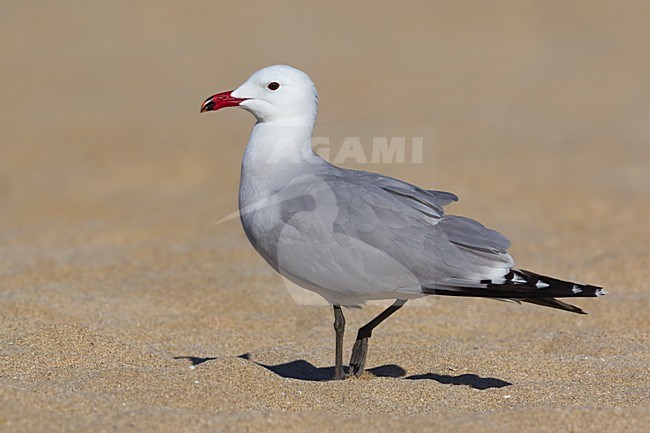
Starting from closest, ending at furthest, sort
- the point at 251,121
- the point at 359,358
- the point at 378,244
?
the point at 378,244, the point at 359,358, the point at 251,121

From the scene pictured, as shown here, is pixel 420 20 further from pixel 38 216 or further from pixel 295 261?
pixel 295 261

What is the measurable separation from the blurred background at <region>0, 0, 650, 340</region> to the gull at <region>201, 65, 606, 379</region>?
190 centimetres

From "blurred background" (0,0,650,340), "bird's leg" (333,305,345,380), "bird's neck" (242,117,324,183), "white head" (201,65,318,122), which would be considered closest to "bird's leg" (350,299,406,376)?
"bird's leg" (333,305,345,380)

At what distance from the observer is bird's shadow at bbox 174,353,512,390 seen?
4766mm

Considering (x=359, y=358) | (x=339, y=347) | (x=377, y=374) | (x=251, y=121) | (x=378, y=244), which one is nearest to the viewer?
(x=378, y=244)

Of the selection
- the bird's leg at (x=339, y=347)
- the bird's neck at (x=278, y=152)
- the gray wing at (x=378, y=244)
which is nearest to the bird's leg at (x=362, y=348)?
the bird's leg at (x=339, y=347)

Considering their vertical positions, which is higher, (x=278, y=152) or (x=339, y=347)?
(x=278, y=152)

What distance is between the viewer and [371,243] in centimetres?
449

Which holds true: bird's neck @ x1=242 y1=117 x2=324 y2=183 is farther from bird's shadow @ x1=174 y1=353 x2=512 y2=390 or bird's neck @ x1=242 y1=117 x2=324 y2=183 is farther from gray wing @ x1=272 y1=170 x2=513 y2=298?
bird's shadow @ x1=174 y1=353 x2=512 y2=390

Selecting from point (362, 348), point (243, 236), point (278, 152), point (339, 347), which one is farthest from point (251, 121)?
point (339, 347)

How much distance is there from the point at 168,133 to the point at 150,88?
1.95 metres

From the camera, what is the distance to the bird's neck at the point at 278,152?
15.8ft

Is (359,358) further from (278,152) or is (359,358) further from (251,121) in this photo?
(251,121)

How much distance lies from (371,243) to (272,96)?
0.94 m
